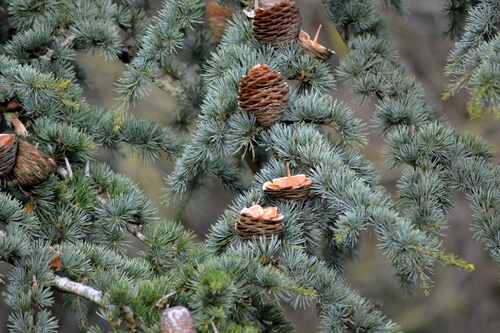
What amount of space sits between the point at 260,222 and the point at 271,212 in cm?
3

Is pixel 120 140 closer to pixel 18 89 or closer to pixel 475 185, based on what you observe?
pixel 18 89

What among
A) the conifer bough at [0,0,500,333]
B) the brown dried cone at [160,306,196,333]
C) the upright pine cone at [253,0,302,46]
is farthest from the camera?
the upright pine cone at [253,0,302,46]

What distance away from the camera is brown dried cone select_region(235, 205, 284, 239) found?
1.35 metres

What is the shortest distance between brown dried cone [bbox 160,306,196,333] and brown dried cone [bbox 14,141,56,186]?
1.71 feet

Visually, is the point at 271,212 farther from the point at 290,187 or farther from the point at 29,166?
the point at 29,166

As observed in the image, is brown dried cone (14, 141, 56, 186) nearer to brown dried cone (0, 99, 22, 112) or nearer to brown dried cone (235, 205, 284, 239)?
brown dried cone (0, 99, 22, 112)

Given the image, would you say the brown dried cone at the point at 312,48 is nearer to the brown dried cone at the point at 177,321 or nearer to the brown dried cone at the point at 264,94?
the brown dried cone at the point at 264,94

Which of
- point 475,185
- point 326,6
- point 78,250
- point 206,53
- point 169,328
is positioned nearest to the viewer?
point 169,328

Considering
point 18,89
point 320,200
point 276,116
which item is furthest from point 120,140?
point 320,200

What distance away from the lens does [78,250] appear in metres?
1.42

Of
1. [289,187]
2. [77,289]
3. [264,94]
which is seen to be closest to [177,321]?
[77,289]

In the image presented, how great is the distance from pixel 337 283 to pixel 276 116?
380mm

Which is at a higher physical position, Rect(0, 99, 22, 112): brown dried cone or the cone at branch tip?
the cone at branch tip

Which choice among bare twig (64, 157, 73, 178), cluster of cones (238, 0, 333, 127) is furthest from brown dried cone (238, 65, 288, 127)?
bare twig (64, 157, 73, 178)
